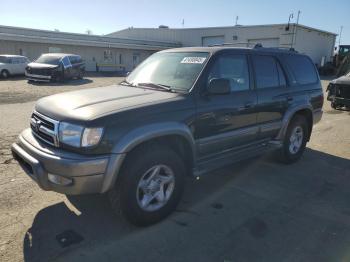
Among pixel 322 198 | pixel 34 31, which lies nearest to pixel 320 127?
pixel 322 198

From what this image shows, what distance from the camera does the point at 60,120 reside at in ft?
10.8

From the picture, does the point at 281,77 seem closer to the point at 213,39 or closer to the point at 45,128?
the point at 45,128

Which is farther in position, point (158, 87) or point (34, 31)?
point (34, 31)

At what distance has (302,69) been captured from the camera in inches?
235

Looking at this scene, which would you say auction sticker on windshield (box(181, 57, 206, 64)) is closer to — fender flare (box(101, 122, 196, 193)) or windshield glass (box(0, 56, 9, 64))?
fender flare (box(101, 122, 196, 193))

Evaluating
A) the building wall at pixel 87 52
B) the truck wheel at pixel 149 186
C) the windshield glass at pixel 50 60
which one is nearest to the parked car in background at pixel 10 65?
the windshield glass at pixel 50 60

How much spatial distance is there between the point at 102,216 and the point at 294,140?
3804 millimetres

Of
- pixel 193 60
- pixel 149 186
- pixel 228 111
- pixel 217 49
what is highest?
pixel 217 49

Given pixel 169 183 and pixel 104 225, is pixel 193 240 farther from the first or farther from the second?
pixel 104 225

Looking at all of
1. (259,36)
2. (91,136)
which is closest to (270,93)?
(91,136)

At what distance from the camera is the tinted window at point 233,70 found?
427 cm

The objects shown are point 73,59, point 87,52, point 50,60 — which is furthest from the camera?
point 87,52

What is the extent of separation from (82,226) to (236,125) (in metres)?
2.31

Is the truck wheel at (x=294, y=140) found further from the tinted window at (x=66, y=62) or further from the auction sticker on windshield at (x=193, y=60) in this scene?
the tinted window at (x=66, y=62)
